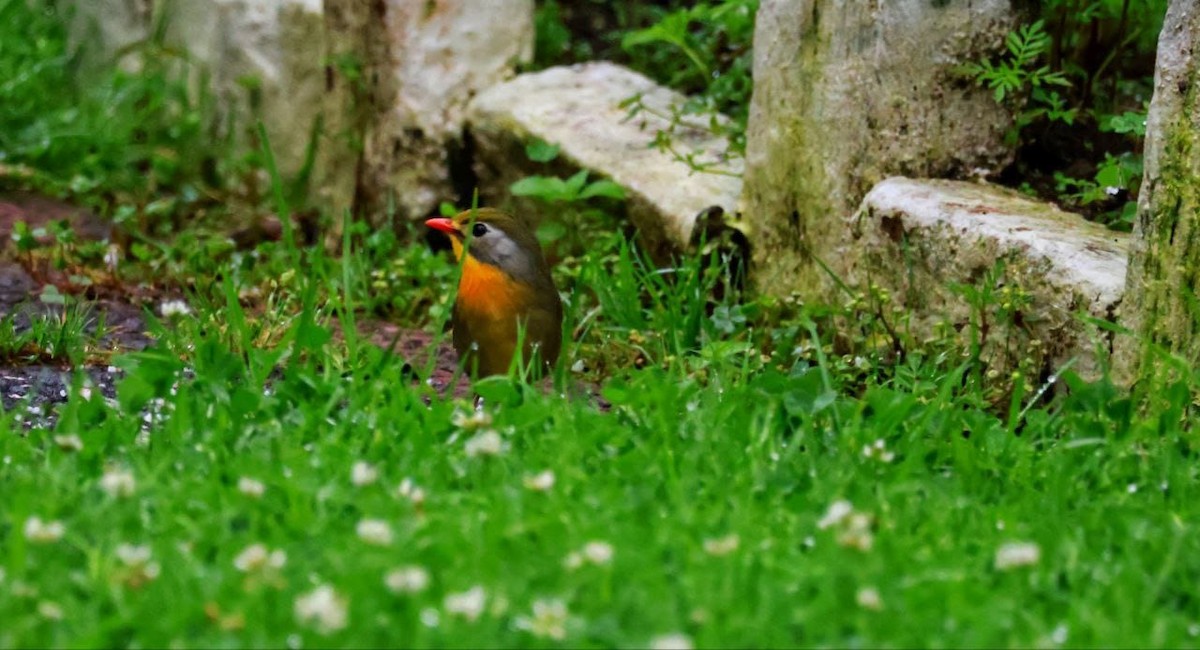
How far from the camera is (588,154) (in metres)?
6.81

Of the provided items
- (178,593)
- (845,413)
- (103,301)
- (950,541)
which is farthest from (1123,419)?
(103,301)

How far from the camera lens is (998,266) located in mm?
4816

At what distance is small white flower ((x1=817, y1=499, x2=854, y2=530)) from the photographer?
3.17 m

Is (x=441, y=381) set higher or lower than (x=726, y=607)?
lower

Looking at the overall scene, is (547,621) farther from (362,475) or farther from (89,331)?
(89,331)

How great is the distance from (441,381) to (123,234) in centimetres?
245

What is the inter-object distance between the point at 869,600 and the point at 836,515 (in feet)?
1.35

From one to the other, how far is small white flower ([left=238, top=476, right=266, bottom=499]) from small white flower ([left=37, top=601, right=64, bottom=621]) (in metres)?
0.49

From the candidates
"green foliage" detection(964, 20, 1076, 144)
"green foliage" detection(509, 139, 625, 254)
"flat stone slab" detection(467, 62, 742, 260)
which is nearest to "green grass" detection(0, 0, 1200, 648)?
"green foliage" detection(964, 20, 1076, 144)

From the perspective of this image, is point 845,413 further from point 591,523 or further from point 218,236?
point 218,236

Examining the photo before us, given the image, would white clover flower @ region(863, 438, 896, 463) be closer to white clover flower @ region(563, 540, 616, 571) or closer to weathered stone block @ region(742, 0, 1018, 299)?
white clover flower @ region(563, 540, 616, 571)

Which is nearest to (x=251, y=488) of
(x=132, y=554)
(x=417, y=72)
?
(x=132, y=554)

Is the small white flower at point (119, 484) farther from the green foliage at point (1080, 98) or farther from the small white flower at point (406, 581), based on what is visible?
the green foliage at point (1080, 98)

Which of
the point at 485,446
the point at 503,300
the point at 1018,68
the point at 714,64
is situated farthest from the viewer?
the point at 714,64
